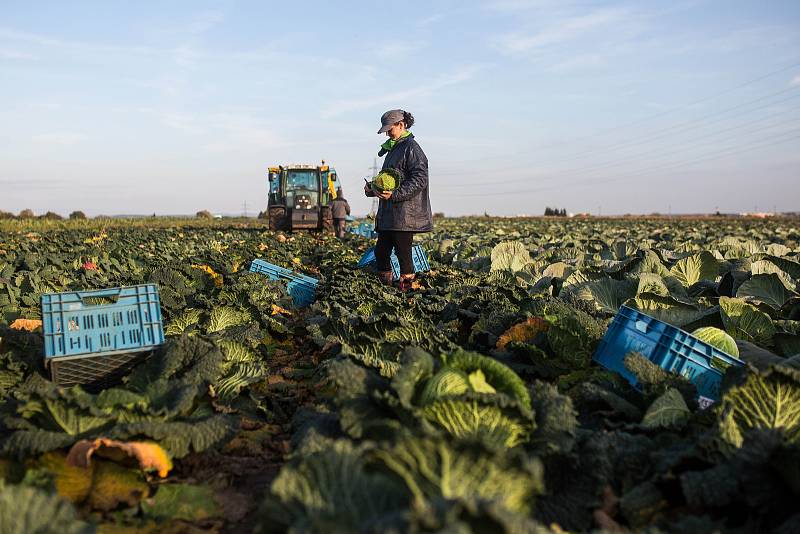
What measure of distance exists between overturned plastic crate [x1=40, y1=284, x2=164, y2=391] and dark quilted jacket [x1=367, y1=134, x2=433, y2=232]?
3.66m

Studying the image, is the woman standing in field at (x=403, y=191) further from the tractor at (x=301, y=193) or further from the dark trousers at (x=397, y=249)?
the tractor at (x=301, y=193)

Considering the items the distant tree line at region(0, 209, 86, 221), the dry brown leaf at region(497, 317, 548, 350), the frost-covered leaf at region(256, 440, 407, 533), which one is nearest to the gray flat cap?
the dry brown leaf at region(497, 317, 548, 350)

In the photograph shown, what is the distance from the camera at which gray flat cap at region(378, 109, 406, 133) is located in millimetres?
6786

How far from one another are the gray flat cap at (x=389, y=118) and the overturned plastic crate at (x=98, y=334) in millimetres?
3771

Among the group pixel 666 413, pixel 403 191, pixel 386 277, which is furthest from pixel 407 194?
pixel 666 413

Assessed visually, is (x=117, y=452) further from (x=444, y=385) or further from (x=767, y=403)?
(x=767, y=403)

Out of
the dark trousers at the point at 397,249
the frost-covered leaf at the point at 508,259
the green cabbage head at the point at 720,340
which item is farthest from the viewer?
the frost-covered leaf at the point at 508,259

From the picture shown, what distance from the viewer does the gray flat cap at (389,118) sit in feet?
22.3

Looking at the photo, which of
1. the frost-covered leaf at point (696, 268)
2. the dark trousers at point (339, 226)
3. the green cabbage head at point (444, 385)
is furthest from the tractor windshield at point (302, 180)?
the green cabbage head at point (444, 385)

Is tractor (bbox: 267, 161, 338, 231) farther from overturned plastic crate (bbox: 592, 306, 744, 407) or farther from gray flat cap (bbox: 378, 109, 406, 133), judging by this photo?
overturned plastic crate (bbox: 592, 306, 744, 407)

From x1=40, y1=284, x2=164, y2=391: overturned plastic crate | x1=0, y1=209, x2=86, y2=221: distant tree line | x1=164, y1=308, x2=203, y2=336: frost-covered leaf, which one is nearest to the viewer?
x1=40, y1=284, x2=164, y2=391: overturned plastic crate

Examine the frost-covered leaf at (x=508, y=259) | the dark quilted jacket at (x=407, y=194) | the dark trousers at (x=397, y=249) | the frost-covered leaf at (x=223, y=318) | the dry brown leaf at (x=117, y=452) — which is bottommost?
the dry brown leaf at (x=117, y=452)

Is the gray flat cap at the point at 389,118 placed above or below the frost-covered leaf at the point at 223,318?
above

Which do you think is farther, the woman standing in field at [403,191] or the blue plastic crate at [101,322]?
the woman standing in field at [403,191]
